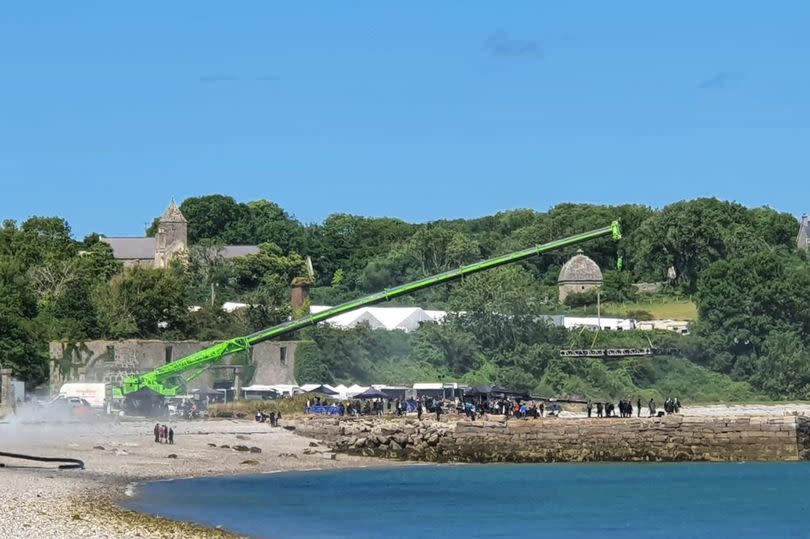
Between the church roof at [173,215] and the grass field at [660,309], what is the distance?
45.0 meters

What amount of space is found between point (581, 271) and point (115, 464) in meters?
77.5

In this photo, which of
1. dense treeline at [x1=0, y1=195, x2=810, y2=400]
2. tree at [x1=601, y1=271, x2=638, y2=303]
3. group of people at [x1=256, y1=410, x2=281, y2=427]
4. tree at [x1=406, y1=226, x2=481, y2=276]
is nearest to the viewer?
group of people at [x1=256, y1=410, x2=281, y2=427]

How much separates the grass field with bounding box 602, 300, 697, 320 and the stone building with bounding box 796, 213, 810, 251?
77.0ft

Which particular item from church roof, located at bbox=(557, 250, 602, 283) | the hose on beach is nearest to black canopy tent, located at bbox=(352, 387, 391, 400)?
the hose on beach

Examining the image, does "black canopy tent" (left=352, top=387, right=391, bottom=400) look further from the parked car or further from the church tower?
the church tower

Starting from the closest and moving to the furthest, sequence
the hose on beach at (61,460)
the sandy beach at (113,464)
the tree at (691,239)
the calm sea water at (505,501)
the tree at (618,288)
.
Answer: the sandy beach at (113,464) < the calm sea water at (505,501) < the hose on beach at (61,460) < the tree at (691,239) < the tree at (618,288)

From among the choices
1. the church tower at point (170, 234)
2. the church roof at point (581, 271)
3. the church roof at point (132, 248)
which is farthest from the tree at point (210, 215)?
the church roof at point (581, 271)

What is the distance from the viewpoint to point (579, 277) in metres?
122

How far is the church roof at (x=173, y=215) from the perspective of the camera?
471 feet

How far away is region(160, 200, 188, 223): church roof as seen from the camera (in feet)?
471

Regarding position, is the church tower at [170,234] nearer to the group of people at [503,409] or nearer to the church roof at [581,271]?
the church roof at [581,271]

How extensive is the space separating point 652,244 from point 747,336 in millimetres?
32206

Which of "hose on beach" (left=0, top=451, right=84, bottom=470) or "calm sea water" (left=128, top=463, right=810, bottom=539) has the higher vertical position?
"hose on beach" (left=0, top=451, right=84, bottom=470)

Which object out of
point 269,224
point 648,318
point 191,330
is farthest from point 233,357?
point 269,224
